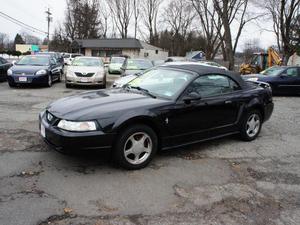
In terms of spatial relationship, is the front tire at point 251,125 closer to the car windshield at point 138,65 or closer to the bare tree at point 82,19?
the car windshield at point 138,65

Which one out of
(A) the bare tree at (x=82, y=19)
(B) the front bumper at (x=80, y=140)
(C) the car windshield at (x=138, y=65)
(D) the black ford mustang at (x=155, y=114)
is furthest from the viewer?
(A) the bare tree at (x=82, y=19)

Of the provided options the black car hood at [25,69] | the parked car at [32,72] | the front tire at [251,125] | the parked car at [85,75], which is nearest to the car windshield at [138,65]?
the parked car at [85,75]

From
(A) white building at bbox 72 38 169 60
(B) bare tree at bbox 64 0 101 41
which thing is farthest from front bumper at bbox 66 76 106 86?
(B) bare tree at bbox 64 0 101 41

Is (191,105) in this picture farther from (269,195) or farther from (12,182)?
(12,182)

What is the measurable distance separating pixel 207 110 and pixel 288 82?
10.2 meters

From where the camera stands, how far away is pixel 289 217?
3.25 m

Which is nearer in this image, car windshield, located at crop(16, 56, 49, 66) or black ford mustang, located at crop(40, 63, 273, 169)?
black ford mustang, located at crop(40, 63, 273, 169)

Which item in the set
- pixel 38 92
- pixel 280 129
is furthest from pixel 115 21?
pixel 280 129

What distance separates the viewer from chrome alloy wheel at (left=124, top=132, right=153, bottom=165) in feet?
13.7

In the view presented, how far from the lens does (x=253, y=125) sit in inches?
235

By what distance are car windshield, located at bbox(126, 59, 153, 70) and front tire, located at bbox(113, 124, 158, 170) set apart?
9041mm

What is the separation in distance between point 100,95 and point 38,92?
758 centimetres

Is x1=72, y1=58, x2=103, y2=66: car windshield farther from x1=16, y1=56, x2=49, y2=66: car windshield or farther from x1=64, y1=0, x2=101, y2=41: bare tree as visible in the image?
x1=64, y1=0, x2=101, y2=41: bare tree

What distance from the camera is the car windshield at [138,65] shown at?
13.2 m
